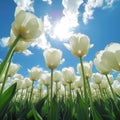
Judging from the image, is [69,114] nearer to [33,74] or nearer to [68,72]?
[68,72]

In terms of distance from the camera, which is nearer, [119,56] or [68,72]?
[119,56]

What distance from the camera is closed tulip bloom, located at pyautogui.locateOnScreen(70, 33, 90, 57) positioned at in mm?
2888

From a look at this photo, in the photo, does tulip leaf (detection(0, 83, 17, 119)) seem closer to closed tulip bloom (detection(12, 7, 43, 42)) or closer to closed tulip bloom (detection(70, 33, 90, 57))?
closed tulip bloom (detection(12, 7, 43, 42))

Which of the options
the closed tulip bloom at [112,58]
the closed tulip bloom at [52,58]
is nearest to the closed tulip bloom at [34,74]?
the closed tulip bloom at [52,58]

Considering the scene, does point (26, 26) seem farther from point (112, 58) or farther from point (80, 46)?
point (80, 46)

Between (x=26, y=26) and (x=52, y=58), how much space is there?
1.36 metres

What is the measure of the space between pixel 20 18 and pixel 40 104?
1512mm

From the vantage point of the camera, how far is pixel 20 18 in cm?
210

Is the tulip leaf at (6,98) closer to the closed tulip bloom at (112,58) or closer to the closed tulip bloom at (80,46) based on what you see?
the closed tulip bloom at (112,58)

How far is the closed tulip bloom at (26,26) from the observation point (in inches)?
82.1

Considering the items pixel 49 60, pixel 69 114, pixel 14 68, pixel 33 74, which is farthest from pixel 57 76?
pixel 69 114

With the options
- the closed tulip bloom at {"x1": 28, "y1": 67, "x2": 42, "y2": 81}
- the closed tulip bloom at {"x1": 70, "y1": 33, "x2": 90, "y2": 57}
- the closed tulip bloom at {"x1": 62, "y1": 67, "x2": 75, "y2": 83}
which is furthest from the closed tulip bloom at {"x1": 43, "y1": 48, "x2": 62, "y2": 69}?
the closed tulip bloom at {"x1": 28, "y1": 67, "x2": 42, "y2": 81}

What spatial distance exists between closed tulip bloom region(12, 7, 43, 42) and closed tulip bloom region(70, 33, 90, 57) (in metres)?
0.81

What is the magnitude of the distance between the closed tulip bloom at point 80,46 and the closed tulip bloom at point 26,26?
0.81 meters
